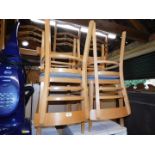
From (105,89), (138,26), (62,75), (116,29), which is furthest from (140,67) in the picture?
(62,75)

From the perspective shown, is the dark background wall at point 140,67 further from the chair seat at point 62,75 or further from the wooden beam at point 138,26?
the chair seat at point 62,75

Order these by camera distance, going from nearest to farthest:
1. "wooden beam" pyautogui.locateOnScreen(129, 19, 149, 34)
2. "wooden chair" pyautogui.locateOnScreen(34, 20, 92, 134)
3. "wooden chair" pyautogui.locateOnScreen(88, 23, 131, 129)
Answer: "wooden chair" pyautogui.locateOnScreen(34, 20, 92, 134), "wooden chair" pyautogui.locateOnScreen(88, 23, 131, 129), "wooden beam" pyautogui.locateOnScreen(129, 19, 149, 34)

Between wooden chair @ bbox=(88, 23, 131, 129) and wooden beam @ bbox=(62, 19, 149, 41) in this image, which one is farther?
wooden beam @ bbox=(62, 19, 149, 41)

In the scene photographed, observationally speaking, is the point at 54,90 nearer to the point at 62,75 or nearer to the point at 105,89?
the point at 62,75

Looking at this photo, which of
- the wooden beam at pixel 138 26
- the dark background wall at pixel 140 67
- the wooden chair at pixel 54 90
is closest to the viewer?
the wooden chair at pixel 54 90

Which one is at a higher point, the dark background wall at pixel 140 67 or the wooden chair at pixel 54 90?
the dark background wall at pixel 140 67

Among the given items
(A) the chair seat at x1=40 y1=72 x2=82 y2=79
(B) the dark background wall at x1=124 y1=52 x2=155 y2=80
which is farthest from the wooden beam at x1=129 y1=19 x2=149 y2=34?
(A) the chair seat at x1=40 y1=72 x2=82 y2=79

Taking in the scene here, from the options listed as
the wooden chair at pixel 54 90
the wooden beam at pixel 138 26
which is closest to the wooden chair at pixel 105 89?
the wooden chair at pixel 54 90

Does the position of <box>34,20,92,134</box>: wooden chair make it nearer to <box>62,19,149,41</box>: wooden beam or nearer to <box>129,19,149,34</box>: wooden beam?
<box>62,19,149,41</box>: wooden beam

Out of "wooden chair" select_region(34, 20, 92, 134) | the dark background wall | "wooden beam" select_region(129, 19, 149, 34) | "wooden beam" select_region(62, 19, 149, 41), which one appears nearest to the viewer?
"wooden chair" select_region(34, 20, 92, 134)

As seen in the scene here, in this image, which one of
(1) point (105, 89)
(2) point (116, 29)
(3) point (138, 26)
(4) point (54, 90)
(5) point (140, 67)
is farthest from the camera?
(5) point (140, 67)
